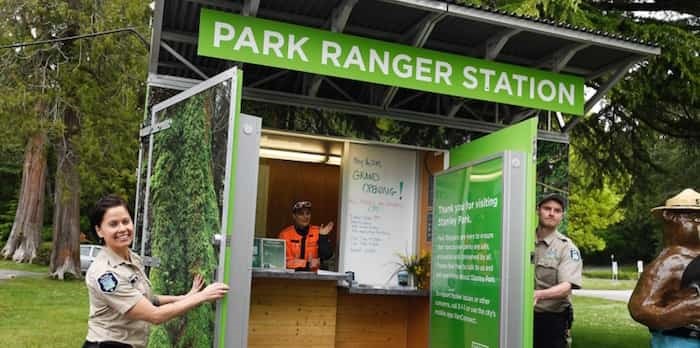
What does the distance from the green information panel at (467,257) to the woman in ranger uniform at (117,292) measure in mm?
2385

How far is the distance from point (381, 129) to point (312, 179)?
2.68 metres

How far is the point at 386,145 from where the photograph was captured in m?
6.64

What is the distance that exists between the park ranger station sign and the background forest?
108cm

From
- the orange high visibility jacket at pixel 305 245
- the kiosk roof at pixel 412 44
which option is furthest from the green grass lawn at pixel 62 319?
the kiosk roof at pixel 412 44

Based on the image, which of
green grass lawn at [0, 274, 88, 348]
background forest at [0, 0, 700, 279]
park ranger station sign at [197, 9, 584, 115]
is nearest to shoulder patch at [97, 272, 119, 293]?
park ranger station sign at [197, 9, 584, 115]

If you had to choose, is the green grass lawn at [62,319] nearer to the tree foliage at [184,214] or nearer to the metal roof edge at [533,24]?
the tree foliage at [184,214]

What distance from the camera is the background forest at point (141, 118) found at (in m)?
7.02

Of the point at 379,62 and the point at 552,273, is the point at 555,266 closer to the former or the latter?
the point at 552,273

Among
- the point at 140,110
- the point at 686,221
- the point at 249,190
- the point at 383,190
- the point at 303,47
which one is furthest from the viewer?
Result: the point at 140,110

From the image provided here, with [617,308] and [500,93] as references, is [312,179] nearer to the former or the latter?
[500,93]

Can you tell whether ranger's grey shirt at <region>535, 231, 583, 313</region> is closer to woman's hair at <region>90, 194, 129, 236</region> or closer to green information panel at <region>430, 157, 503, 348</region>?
green information panel at <region>430, 157, 503, 348</region>

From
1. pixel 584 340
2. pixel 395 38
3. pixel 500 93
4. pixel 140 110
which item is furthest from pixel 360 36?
pixel 140 110

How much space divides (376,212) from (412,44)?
1.95 meters

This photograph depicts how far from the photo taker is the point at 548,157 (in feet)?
22.6
